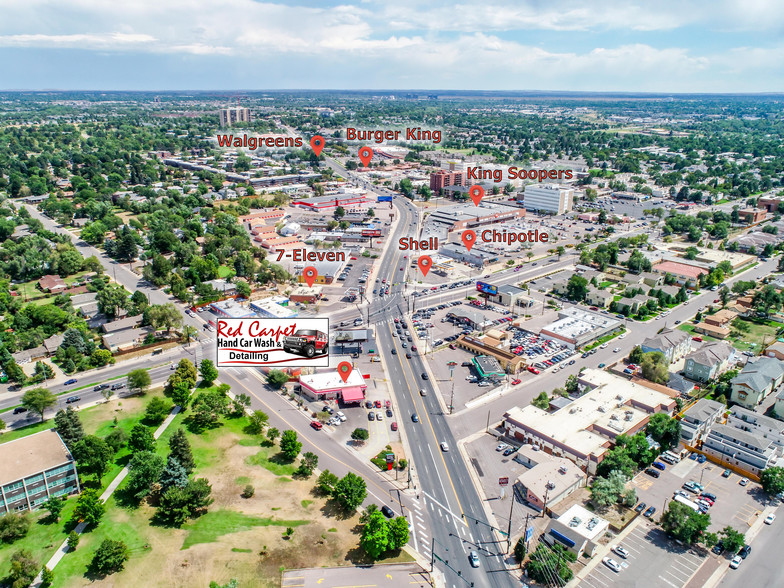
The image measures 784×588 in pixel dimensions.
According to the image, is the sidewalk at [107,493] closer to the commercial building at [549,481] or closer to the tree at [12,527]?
the tree at [12,527]

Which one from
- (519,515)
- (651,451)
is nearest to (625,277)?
(651,451)

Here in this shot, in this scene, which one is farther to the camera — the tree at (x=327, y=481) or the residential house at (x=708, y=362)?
the residential house at (x=708, y=362)

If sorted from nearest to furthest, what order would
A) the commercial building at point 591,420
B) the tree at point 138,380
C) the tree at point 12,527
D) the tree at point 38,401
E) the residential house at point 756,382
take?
the tree at point 12,527, the commercial building at point 591,420, the tree at point 38,401, the residential house at point 756,382, the tree at point 138,380

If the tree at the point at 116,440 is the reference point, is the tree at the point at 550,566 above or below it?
below

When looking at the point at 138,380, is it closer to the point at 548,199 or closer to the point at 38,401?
the point at 38,401

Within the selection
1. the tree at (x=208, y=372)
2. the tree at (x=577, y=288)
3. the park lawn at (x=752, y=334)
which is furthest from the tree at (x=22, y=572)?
the park lawn at (x=752, y=334)

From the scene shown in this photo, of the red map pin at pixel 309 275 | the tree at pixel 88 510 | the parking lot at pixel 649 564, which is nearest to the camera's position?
the parking lot at pixel 649 564
